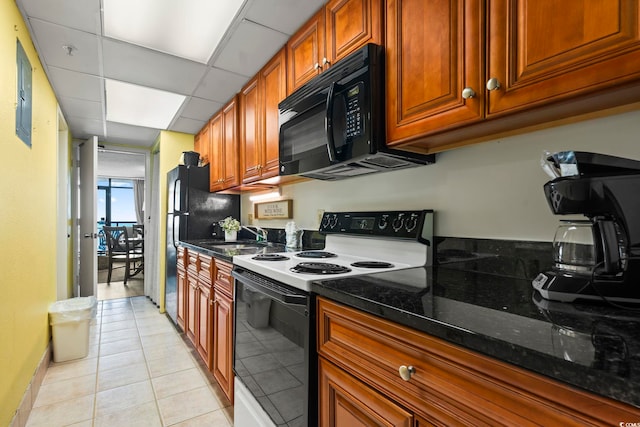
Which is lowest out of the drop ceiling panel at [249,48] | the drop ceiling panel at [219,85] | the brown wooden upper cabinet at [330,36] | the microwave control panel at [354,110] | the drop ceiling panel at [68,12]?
the microwave control panel at [354,110]

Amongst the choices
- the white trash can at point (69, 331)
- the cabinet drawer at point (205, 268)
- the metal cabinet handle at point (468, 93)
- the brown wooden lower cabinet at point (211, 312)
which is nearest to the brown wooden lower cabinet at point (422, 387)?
the metal cabinet handle at point (468, 93)

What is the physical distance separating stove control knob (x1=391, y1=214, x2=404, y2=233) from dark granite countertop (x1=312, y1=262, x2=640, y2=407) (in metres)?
0.42

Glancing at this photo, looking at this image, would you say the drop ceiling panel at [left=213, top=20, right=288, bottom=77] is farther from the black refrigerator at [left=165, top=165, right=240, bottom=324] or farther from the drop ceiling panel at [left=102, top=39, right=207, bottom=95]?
the black refrigerator at [left=165, top=165, right=240, bottom=324]

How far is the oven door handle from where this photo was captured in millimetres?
1125

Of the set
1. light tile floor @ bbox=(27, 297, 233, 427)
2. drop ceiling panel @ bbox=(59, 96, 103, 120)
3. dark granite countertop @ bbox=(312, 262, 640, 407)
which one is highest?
drop ceiling panel @ bbox=(59, 96, 103, 120)

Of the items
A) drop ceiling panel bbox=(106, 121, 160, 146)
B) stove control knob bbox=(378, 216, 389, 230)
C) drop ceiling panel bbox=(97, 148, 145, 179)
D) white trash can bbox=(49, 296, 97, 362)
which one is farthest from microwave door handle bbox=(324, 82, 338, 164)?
drop ceiling panel bbox=(97, 148, 145, 179)

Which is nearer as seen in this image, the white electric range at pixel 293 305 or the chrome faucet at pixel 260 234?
the white electric range at pixel 293 305

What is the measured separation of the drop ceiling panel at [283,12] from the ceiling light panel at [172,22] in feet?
0.32

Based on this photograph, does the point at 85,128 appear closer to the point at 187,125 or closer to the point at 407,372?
the point at 187,125

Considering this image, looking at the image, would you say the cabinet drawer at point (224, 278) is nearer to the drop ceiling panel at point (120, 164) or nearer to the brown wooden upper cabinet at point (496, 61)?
the brown wooden upper cabinet at point (496, 61)

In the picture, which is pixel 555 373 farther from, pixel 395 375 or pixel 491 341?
pixel 395 375

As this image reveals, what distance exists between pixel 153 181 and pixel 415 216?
4220 mm

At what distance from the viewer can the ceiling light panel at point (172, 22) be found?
1.67 meters

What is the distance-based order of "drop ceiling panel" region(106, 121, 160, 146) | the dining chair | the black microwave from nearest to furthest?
the black microwave, "drop ceiling panel" region(106, 121, 160, 146), the dining chair
